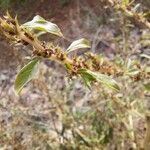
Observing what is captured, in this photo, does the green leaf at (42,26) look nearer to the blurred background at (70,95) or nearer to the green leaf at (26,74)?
the green leaf at (26,74)

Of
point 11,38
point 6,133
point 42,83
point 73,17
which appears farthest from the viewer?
point 73,17

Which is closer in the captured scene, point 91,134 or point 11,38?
point 11,38

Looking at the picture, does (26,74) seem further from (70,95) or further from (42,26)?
(70,95)

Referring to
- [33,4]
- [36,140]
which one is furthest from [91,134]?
[33,4]

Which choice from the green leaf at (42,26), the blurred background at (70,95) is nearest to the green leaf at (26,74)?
the green leaf at (42,26)

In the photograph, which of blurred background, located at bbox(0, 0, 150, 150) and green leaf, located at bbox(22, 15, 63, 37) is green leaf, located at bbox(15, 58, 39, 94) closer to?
green leaf, located at bbox(22, 15, 63, 37)

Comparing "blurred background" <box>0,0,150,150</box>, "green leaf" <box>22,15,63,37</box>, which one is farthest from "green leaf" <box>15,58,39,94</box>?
"blurred background" <box>0,0,150,150</box>

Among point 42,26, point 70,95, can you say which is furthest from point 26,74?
point 70,95

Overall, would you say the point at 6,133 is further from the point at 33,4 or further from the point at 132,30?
the point at 33,4
